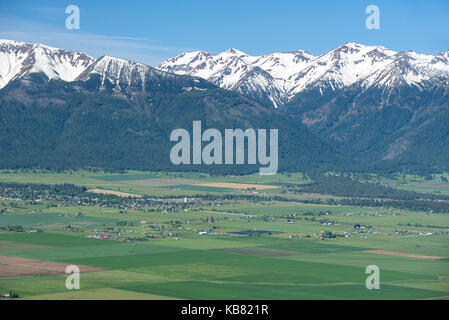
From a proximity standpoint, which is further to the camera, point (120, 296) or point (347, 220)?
point (347, 220)

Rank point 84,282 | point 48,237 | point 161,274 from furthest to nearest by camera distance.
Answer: point 48,237 → point 161,274 → point 84,282

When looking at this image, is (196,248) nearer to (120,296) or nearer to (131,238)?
(131,238)

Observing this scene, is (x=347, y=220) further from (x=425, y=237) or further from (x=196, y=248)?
(x=196, y=248)

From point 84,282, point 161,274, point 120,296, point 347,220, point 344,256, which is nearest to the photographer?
point 120,296

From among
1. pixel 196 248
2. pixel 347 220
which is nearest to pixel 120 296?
pixel 196 248
